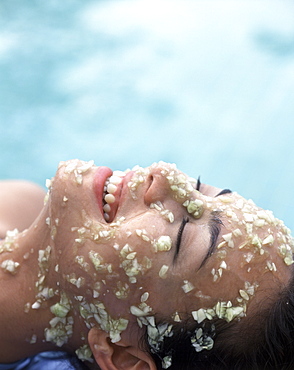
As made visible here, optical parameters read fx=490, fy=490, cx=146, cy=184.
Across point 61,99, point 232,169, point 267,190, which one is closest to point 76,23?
point 61,99

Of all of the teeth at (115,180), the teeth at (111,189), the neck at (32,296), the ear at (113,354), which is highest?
the teeth at (115,180)

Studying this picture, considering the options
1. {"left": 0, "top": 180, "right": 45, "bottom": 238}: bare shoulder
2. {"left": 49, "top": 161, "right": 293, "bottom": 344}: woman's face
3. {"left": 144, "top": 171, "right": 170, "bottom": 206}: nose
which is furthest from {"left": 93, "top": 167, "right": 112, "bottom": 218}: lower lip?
{"left": 0, "top": 180, "right": 45, "bottom": 238}: bare shoulder

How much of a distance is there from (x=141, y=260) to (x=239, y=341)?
322mm

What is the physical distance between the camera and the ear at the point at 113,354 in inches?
48.5

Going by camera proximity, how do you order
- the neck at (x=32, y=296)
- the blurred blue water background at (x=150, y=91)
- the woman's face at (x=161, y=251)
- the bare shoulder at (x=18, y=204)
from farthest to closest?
the blurred blue water background at (x=150, y=91) → the bare shoulder at (x=18, y=204) → the neck at (x=32, y=296) → the woman's face at (x=161, y=251)

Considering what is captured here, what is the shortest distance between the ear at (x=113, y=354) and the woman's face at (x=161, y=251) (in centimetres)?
8

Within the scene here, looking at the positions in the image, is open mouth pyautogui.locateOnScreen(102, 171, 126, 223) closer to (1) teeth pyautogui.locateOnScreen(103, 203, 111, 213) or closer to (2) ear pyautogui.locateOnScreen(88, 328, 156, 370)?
(1) teeth pyautogui.locateOnScreen(103, 203, 111, 213)

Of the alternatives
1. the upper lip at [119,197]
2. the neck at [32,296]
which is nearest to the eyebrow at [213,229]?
the upper lip at [119,197]

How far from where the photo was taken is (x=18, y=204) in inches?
78.6

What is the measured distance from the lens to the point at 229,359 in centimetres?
122

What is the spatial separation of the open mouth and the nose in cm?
9

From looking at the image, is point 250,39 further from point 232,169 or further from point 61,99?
point 61,99

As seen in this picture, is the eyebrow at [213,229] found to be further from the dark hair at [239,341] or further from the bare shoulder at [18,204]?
the bare shoulder at [18,204]

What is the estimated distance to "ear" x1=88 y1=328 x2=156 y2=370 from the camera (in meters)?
1.23
